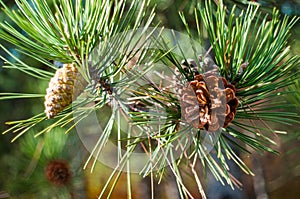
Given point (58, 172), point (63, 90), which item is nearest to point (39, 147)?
point (58, 172)

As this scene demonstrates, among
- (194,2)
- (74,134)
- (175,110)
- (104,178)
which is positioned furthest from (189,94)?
(104,178)

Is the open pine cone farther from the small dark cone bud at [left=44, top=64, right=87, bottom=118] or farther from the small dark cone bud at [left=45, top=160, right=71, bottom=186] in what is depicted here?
the small dark cone bud at [left=45, top=160, right=71, bottom=186]

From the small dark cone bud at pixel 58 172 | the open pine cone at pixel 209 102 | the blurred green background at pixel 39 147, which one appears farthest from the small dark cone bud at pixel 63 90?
the small dark cone bud at pixel 58 172

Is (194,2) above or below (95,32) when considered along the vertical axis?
above

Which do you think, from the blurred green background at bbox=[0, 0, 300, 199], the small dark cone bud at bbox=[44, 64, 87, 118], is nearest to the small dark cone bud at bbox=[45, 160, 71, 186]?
the blurred green background at bbox=[0, 0, 300, 199]

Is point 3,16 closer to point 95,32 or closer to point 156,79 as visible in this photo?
point 156,79

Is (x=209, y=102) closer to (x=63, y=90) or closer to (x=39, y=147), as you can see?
(x=63, y=90)
